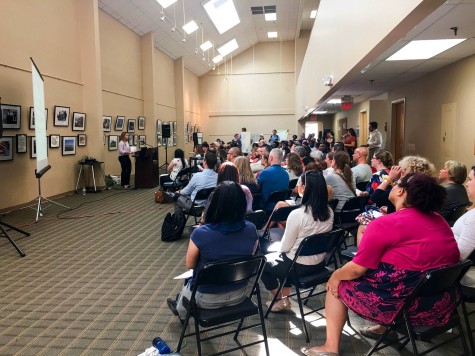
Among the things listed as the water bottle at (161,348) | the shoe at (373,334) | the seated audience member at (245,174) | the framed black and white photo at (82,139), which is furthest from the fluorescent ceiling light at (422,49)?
the framed black and white photo at (82,139)

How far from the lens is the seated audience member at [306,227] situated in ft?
9.41

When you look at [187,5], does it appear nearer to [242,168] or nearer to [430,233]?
[242,168]

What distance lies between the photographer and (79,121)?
991cm

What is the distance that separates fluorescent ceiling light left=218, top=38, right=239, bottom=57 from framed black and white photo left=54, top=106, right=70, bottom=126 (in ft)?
36.5

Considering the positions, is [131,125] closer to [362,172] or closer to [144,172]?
[144,172]

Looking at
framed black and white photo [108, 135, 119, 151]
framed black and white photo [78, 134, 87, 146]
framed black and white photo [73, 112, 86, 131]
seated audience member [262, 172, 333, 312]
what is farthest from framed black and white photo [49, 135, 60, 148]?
seated audience member [262, 172, 333, 312]

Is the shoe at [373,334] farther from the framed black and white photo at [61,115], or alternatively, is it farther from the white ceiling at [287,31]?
the framed black and white photo at [61,115]

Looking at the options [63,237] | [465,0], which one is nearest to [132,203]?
[63,237]

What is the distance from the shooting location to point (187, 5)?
12.8 m

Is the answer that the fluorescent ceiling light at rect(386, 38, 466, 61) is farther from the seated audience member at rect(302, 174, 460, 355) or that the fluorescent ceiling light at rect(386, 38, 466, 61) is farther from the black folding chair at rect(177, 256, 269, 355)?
the black folding chair at rect(177, 256, 269, 355)

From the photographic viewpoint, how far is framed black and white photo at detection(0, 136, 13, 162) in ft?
23.6

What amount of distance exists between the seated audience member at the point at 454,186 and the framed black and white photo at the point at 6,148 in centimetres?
721

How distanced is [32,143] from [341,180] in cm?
653

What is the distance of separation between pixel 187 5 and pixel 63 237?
973 cm
